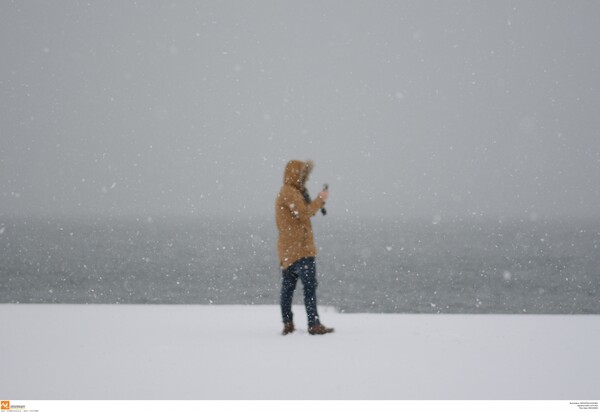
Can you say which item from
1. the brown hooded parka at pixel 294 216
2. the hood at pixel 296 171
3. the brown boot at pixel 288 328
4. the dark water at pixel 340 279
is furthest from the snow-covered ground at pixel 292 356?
the dark water at pixel 340 279

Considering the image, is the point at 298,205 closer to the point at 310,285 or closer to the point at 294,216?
the point at 294,216

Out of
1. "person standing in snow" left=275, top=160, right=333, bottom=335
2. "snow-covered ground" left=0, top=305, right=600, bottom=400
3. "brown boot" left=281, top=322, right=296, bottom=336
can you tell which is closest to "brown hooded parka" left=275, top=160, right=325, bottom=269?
"person standing in snow" left=275, top=160, right=333, bottom=335

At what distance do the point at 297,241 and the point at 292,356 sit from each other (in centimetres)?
119

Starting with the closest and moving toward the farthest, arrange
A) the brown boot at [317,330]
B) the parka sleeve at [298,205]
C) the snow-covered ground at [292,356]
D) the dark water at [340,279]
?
the snow-covered ground at [292,356] → the parka sleeve at [298,205] → the brown boot at [317,330] → the dark water at [340,279]

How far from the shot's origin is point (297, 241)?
5324mm

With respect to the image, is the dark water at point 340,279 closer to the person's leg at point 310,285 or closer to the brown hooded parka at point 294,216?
the person's leg at point 310,285

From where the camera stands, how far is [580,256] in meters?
72.1

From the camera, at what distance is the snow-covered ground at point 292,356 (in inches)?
141

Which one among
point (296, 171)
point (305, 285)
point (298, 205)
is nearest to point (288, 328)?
point (305, 285)

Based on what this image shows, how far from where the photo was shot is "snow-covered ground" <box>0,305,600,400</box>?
359 centimetres

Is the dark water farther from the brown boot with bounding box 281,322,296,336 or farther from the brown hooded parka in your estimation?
the brown hooded parka

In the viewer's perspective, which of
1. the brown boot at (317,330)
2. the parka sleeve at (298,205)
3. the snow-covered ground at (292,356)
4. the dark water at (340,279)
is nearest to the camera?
the snow-covered ground at (292,356)

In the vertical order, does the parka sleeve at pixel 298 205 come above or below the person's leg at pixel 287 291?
above

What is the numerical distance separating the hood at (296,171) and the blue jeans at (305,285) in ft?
2.32
